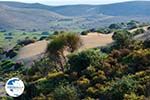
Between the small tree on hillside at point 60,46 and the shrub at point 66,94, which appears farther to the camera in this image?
the small tree on hillside at point 60,46

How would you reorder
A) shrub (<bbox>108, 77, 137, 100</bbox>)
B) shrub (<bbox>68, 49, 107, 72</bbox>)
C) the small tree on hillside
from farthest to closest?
1. the small tree on hillside
2. shrub (<bbox>68, 49, 107, 72</bbox>)
3. shrub (<bbox>108, 77, 137, 100</bbox>)

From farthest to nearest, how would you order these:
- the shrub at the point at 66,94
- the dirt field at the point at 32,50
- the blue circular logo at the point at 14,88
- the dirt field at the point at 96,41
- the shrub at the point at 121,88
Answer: the dirt field at the point at 32,50 < the dirt field at the point at 96,41 < the shrub at the point at 66,94 < the shrub at the point at 121,88 < the blue circular logo at the point at 14,88

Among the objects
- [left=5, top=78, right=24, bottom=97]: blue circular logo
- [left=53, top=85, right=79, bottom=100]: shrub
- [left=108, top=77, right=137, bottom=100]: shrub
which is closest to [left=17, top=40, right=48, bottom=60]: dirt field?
[left=53, top=85, right=79, bottom=100]: shrub

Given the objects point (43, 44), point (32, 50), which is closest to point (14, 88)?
point (32, 50)

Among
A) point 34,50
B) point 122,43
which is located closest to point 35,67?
point 122,43

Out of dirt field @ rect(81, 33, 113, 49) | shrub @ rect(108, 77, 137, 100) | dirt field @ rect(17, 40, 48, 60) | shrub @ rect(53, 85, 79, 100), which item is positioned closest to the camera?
shrub @ rect(108, 77, 137, 100)

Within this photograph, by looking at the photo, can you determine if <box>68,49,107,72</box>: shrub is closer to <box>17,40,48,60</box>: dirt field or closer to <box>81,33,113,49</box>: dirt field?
<box>81,33,113,49</box>: dirt field

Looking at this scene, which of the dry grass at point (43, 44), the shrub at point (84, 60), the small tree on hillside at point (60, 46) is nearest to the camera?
the shrub at point (84, 60)

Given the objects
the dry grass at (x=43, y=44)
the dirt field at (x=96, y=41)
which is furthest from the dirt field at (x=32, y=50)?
the dirt field at (x=96, y=41)

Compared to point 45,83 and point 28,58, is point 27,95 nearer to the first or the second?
point 45,83

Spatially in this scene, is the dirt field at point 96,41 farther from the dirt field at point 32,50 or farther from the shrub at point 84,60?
the shrub at point 84,60

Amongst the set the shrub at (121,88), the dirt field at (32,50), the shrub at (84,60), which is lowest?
the dirt field at (32,50)

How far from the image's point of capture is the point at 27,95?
39.8 meters

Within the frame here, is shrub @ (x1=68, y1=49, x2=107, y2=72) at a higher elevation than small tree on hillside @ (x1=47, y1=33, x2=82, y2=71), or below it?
higher
